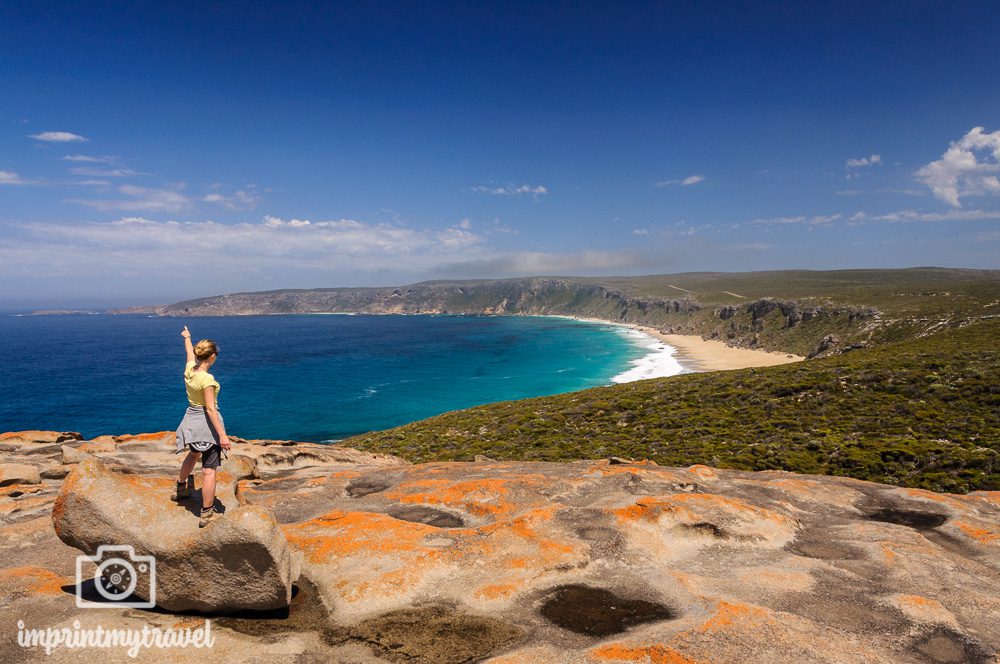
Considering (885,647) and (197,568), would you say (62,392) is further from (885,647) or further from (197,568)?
(885,647)

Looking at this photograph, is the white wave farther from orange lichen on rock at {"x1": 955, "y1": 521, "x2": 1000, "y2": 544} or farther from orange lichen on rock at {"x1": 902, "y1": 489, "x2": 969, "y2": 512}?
orange lichen on rock at {"x1": 955, "y1": 521, "x2": 1000, "y2": 544}

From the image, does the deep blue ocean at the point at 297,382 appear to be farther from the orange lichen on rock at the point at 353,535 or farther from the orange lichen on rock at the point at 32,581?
the orange lichen on rock at the point at 32,581

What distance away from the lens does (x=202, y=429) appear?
27.4 ft

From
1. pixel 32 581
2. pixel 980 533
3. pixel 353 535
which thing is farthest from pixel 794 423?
pixel 32 581

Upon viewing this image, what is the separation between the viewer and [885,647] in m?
6.97

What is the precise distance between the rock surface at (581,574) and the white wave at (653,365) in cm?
8504

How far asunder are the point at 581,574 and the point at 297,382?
371ft

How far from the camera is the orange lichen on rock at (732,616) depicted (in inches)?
278

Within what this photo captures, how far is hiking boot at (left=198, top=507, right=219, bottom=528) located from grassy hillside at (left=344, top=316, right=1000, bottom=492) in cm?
2818

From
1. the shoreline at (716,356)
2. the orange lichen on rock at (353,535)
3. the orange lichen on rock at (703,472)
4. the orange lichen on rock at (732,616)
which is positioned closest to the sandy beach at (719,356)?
the shoreline at (716,356)

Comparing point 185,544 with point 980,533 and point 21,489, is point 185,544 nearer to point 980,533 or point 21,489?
point 21,489

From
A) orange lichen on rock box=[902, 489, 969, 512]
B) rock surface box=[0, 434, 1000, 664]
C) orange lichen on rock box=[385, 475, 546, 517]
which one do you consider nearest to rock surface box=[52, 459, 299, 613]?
rock surface box=[0, 434, 1000, 664]

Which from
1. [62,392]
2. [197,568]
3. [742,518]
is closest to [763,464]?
[742,518]

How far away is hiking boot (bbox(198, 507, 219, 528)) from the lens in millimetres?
7535
